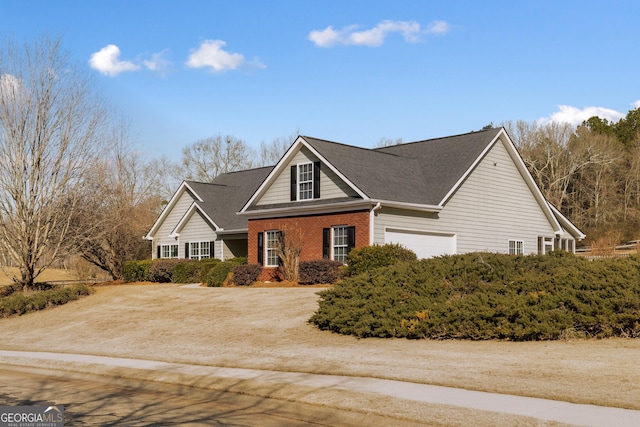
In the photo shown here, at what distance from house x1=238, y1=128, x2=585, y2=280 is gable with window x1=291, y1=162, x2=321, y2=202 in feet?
0.15

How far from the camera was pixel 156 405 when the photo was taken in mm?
11602

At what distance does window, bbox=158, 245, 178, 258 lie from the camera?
4500 centimetres

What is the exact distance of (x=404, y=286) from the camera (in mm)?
19266

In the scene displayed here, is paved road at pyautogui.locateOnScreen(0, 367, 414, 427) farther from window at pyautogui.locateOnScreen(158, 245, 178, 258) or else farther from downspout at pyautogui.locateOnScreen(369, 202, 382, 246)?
window at pyautogui.locateOnScreen(158, 245, 178, 258)

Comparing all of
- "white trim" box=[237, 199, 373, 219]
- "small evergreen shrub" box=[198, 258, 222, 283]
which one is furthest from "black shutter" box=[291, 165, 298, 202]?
"small evergreen shrub" box=[198, 258, 222, 283]

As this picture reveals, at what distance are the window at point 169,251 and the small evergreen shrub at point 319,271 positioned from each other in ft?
54.3

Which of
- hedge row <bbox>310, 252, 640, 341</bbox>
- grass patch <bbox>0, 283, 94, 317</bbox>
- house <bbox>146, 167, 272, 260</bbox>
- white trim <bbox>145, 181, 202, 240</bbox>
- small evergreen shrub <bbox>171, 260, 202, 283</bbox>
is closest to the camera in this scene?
hedge row <bbox>310, 252, 640, 341</bbox>

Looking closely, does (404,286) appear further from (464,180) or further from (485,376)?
(464,180)

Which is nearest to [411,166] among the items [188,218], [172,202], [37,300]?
[188,218]

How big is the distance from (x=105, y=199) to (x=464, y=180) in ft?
77.2

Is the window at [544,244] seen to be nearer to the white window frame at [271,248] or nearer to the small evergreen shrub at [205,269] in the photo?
the white window frame at [271,248]

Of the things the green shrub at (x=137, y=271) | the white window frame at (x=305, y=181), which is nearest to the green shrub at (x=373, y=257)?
the white window frame at (x=305, y=181)

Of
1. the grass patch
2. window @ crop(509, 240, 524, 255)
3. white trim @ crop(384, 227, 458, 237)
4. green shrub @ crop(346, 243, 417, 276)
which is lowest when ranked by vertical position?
the grass patch

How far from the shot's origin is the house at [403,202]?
30.7 m
